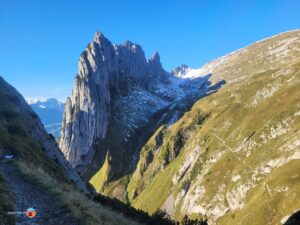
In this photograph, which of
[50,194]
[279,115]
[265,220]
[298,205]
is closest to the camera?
[50,194]

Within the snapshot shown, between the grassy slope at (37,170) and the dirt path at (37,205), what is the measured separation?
546mm

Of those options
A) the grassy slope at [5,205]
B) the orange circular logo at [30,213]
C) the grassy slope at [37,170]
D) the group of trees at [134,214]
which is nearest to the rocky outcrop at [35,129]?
the grassy slope at [37,170]

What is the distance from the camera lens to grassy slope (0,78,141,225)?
21638mm

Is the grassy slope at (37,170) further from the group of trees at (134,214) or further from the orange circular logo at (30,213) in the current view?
the group of trees at (134,214)

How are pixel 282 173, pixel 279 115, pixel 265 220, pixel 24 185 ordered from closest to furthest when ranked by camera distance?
1. pixel 24 185
2. pixel 265 220
3. pixel 282 173
4. pixel 279 115

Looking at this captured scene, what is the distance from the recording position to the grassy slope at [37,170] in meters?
21.6

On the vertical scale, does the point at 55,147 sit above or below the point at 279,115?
below

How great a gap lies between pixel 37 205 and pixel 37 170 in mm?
17137

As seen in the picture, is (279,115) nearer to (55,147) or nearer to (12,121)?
(55,147)

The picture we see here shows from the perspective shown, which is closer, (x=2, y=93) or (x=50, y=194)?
(x=50, y=194)

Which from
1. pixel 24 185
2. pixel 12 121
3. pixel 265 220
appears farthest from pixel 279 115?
pixel 24 185

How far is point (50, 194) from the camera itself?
25500 millimetres

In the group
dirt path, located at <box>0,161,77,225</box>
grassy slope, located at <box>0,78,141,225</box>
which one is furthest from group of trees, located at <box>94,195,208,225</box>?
dirt path, located at <box>0,161,77,225</box>

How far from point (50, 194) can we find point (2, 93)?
7396 cm
